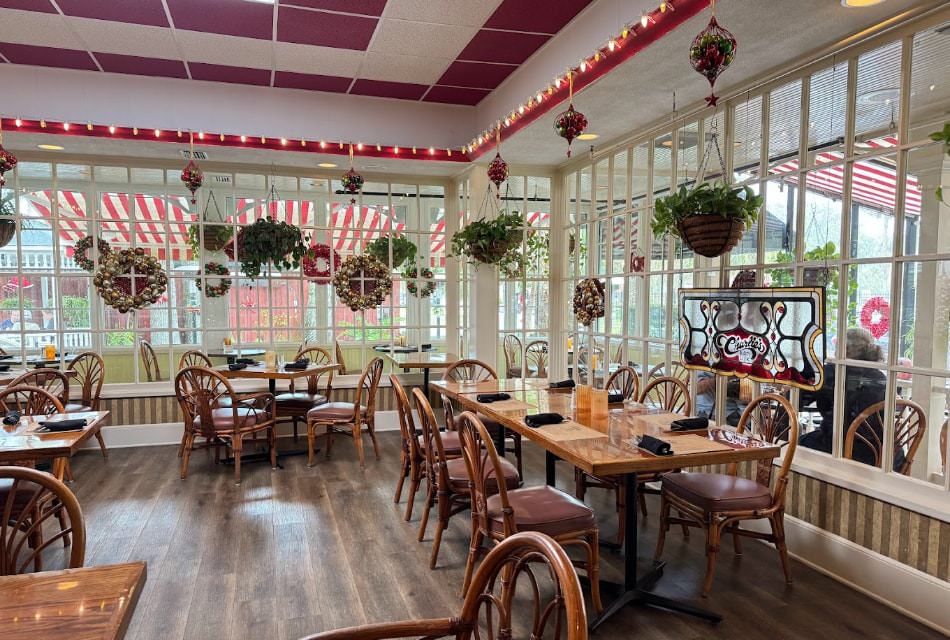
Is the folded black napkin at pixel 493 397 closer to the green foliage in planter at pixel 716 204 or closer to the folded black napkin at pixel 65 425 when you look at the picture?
the green foliage in planter at pixel 716 204

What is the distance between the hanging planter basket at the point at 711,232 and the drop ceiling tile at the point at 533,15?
1595 mm

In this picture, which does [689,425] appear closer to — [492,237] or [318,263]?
[492,237]

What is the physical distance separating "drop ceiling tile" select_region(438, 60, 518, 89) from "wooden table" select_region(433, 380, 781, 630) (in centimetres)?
282

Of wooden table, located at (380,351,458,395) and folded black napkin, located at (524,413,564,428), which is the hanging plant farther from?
wooden table, located at (380,351,458,395)

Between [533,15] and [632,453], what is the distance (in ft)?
9.08

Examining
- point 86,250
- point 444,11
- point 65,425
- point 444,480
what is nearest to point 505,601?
point 444,480

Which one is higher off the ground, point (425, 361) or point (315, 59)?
point (315, 59)

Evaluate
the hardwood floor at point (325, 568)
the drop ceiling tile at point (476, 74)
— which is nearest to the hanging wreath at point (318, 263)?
the drop ceiling tile at point (476, 74)

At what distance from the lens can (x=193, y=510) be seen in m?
3.91

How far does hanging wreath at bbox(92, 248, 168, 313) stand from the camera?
17.5ft

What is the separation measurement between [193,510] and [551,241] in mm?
3798

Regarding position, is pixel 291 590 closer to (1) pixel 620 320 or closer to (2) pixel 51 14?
(1) pixel 620 320

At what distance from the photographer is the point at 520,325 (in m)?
5.96

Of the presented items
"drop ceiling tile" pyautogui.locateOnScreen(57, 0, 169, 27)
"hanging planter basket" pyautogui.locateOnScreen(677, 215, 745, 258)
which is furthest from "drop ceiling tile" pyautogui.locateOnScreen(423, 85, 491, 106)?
"hanging planter basket" pyautogui.locateOnScreen(677, 215, 745, 258)
